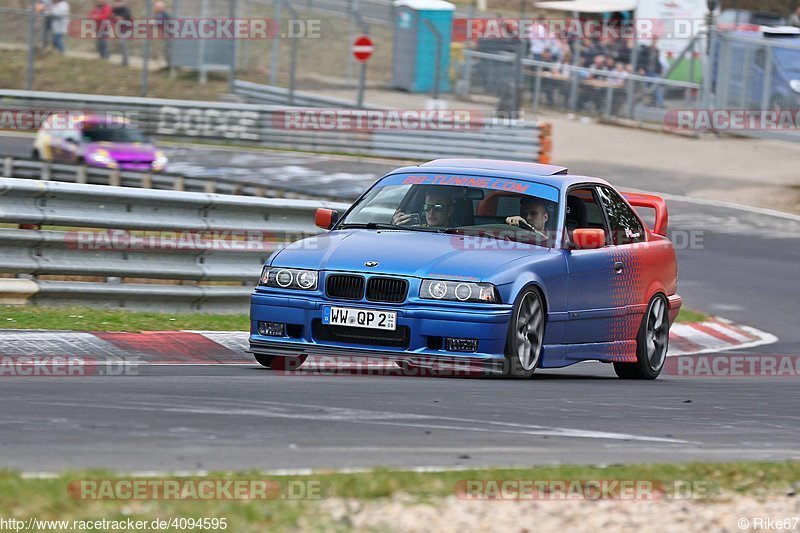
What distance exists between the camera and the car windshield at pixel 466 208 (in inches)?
380

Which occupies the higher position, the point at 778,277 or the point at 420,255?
the point at 420,255

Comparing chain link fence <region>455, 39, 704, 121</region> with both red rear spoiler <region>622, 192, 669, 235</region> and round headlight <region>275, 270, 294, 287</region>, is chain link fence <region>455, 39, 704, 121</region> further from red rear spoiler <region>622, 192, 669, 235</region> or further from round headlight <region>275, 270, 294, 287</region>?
round headlight <region>275, 270, 294, 287</region>

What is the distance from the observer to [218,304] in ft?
39.8

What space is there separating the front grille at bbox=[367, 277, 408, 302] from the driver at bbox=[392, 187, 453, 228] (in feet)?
3.41

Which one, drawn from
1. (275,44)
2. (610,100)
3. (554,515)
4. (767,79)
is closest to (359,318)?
(554,515)

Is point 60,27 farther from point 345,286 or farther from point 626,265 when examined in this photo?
point 345,286

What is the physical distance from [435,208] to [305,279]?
50.4 inches

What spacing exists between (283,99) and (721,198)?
516 inches

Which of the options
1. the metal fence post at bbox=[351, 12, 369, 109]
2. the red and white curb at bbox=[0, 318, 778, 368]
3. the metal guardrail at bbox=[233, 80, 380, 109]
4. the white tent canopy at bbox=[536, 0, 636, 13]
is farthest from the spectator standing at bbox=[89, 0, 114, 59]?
the red and white curb at bbox=[0, 318, 778, 368]

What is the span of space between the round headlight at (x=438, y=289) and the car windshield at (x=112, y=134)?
20571 millimetres

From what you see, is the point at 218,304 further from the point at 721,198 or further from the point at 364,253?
the point at 721,198

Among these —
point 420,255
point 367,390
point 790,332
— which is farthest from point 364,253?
point 790,332

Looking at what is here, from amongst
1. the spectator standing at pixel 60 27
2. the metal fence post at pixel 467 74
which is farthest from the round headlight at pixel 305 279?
the spectator standing at pixel 60 27

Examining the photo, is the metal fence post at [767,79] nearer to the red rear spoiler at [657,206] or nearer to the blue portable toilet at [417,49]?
the blue portable toilet at [417,49]
